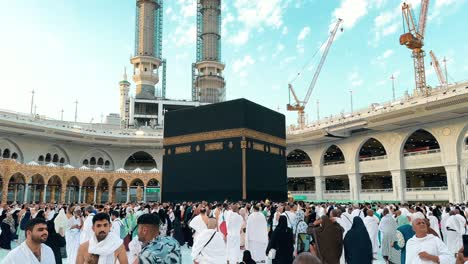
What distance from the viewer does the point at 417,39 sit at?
111ft

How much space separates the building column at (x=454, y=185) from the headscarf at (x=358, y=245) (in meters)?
18.7

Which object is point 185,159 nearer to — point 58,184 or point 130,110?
point 58,184

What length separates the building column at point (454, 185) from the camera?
67.5 feet

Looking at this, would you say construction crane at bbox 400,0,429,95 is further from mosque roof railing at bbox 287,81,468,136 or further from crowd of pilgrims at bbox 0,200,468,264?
crowd of pilgrims at bbox 0,200,468,264

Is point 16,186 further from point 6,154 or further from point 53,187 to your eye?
point 6,154

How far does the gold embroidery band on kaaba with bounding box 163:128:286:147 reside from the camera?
1767 cm

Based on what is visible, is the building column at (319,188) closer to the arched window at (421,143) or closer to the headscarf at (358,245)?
the arched window at (421,143)

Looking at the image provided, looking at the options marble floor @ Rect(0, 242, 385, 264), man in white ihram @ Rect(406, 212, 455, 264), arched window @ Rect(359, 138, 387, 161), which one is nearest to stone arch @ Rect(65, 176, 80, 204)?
marble floor @ Rect(0, 242, 385, 264)

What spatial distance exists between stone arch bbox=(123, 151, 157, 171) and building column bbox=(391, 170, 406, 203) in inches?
822

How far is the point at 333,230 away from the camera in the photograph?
4.61 metres

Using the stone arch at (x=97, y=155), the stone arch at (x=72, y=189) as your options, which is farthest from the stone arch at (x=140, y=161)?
the stone arch at (x=72, y=189)

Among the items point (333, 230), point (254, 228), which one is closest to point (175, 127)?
point (254, 228)

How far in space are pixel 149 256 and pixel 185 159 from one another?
55.4ft

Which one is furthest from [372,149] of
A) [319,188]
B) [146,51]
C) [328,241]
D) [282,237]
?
[328,241]
